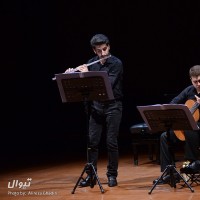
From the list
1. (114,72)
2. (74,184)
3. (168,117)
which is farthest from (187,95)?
(74,184)

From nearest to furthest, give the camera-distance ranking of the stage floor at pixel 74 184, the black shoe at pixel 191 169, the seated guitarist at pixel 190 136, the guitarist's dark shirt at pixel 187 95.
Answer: the stage floor at pixel 74 184 < the black shoe at pixel 191 169 < the seated guitarist at pixel 190 136 < the guitarist's dark shirt at pixel 187 95

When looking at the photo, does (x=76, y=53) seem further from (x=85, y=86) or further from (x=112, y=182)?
(x=85, y=86)

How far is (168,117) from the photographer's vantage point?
4539 mm

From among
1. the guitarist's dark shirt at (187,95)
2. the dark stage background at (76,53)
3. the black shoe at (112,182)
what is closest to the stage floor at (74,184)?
the black shoe at (112,182)

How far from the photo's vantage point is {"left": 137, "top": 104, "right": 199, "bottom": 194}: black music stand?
4.41 metres

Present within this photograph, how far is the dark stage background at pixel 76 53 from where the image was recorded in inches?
334

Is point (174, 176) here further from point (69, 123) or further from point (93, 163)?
point (69, 123)

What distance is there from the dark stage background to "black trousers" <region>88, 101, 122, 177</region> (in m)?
3.31

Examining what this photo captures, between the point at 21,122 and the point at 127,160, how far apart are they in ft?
8.84

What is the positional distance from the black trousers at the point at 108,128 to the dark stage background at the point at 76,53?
3310mm

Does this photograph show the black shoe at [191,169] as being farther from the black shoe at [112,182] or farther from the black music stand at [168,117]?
the black shoe at [112,182]

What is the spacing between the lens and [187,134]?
5008 millimetres

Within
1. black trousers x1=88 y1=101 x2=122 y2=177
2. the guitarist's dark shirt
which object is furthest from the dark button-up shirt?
the guitarist's dark shirt

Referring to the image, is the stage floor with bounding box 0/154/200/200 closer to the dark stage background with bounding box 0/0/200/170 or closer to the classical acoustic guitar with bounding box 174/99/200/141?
the classical acoustic guitar with bounding box 174/99/200/141
